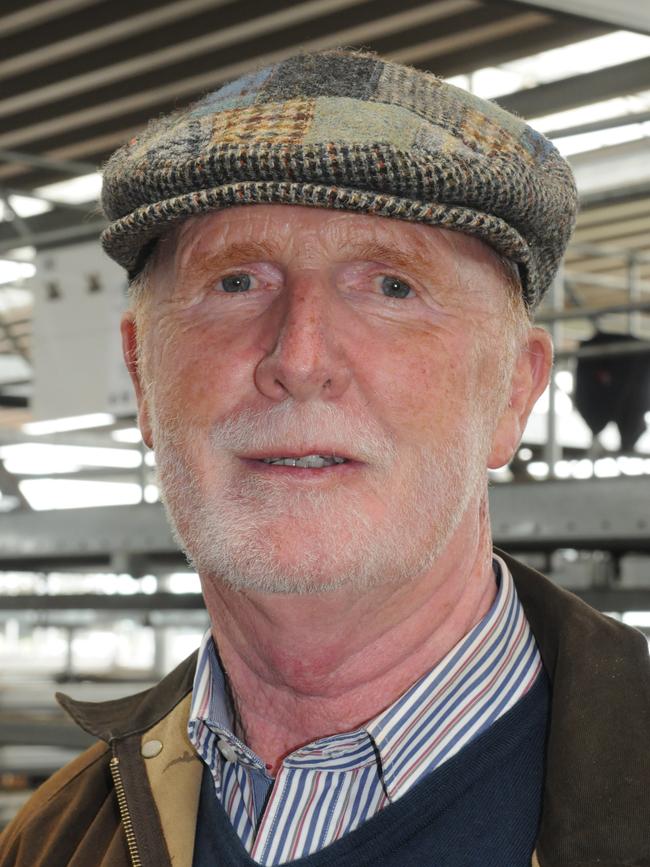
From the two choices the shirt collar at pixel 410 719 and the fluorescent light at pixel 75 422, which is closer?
the shirt collar at pixel 410 719

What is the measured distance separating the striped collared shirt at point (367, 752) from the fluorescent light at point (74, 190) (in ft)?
16.4

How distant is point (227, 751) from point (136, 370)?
531 mm

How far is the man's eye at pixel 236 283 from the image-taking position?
56.1 inches

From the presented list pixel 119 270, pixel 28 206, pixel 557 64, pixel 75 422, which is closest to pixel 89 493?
pixel 28 206

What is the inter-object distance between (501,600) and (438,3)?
3.01m

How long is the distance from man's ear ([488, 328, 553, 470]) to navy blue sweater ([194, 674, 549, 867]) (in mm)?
342

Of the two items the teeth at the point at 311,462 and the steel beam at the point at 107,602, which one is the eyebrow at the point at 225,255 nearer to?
the teeth at the point at 311,462

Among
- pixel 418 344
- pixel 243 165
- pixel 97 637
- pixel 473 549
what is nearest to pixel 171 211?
pixel 243 165

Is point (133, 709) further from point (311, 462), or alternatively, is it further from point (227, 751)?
point (311, 462)

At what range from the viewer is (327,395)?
1.32 meters

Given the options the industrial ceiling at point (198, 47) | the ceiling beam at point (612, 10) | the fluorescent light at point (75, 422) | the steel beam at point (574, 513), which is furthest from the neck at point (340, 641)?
the fluorescent light at point (75, 422)

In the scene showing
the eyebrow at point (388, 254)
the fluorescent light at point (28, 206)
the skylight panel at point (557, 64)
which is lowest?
the eyebrow at point (388, 254)

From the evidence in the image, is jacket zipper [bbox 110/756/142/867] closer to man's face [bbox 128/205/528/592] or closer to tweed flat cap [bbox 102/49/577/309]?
man's face [bbox 128/205/528/592]

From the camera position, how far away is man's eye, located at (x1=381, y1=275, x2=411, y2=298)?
4.54ft
